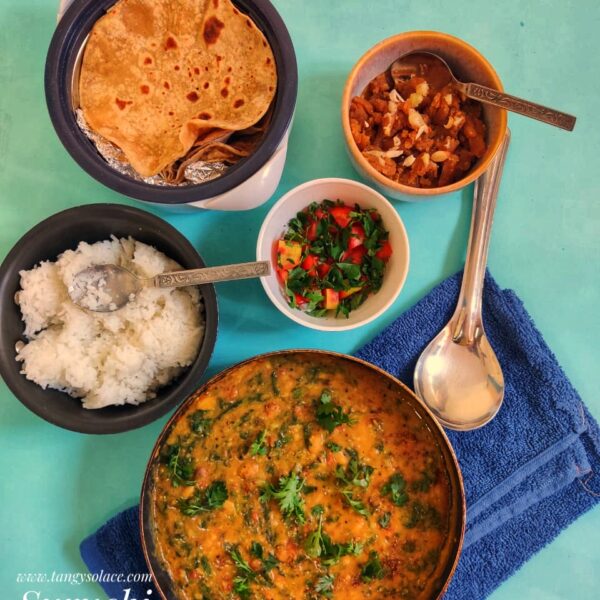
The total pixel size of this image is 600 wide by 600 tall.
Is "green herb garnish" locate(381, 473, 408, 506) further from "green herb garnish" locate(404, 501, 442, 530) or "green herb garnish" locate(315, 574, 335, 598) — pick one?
"green herb garnish" locate(315, 574, 335, 598)

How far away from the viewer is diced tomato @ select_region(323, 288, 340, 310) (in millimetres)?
1913

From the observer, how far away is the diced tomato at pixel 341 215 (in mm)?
1943

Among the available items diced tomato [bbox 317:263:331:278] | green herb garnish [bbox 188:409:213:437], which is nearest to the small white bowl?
diced tomato [bbox 317:263:331:278]

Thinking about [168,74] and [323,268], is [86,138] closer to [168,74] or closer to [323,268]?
[168,74]

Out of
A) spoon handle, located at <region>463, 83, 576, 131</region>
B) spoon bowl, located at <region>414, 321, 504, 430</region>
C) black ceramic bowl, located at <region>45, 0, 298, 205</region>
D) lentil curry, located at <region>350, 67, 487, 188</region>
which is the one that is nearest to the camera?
black ceramic bowl, located at <region>45, 0, 298, 205</region>

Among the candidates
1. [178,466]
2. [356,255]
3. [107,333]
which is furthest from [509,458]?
[107,333]

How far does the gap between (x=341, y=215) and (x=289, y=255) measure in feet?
0.66

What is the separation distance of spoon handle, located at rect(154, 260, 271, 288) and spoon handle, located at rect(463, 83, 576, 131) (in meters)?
0.78

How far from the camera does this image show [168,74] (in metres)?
1.70

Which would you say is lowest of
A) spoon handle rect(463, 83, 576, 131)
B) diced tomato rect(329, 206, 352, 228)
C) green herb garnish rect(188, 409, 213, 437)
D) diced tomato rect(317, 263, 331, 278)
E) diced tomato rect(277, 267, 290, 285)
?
green herb garnish rect(188, 409, 213, 437)

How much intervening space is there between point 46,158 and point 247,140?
30.1 inches

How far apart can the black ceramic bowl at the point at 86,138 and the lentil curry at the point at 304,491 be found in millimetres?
513

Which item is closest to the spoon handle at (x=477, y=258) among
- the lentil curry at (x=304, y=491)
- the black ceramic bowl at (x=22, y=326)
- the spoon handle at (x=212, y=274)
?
the lentil curry at (x=304, y=491)

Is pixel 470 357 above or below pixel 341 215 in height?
below
